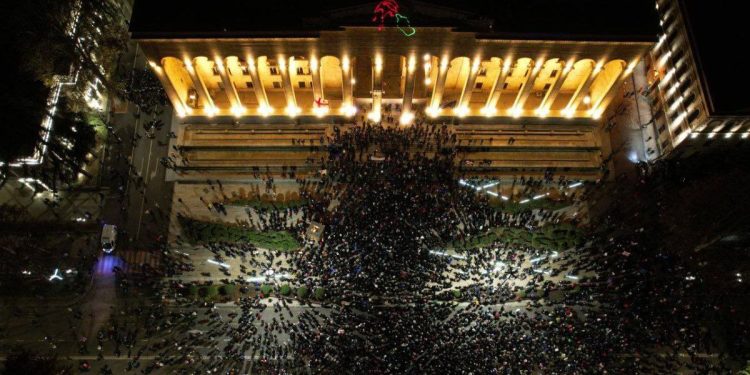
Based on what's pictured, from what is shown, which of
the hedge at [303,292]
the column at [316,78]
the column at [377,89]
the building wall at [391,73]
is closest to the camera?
the building wall at [391,73]

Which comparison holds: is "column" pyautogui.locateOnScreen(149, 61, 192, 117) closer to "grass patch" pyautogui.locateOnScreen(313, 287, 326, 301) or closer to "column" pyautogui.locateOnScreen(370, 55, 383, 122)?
"column" pyautogui.locateOnScreen(370, 55, 383, 122)

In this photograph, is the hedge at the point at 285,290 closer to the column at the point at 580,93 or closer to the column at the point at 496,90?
the column at the point at 496,90

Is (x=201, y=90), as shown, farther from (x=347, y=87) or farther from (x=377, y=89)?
(x=377, y=89)

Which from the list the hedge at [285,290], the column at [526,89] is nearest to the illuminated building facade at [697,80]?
the column at [526,89]

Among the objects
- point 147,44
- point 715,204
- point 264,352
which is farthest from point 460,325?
point 147,44

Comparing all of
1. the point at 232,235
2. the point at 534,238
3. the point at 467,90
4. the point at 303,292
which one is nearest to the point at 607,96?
the point at 467,90

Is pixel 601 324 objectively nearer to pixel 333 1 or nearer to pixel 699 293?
pixel 699 293
